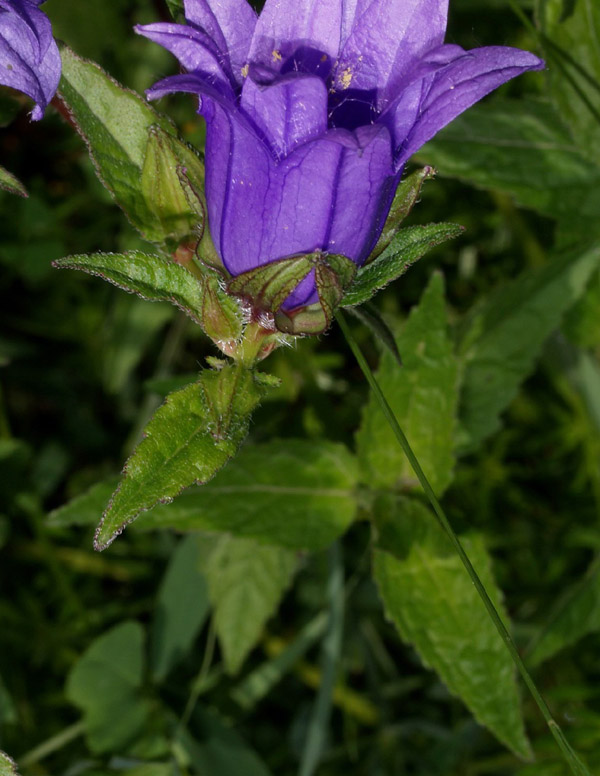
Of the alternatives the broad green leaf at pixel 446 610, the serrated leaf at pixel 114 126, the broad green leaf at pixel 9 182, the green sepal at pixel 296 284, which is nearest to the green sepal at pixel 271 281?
the green sepal at pixel 296 284

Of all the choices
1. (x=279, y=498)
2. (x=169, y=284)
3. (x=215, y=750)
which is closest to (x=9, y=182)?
(x=169, y=284)

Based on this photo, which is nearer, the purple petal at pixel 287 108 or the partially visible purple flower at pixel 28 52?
the purple petal at pixel 287 108

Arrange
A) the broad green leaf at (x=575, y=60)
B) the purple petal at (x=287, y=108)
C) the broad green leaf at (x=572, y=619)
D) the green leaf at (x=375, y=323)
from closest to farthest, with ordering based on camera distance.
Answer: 1. the purple petal at (x=287, y=108)
2. the green leaf at (x=375, y=323)
3. the broad green leaf at (x=575, y=60)
4. the broad green leaf at (x=572, y=619)

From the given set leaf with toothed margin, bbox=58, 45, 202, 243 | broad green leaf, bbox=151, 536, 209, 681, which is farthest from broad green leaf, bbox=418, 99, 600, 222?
broad green leaf, bbox=151, 536, 209, 681

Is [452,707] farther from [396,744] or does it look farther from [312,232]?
[312,232]

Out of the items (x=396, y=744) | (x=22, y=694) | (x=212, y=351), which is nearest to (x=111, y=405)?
(x=212, y=351)

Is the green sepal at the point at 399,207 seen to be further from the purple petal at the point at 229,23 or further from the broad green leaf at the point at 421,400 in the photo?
the broad green leaf at the point at 421,400

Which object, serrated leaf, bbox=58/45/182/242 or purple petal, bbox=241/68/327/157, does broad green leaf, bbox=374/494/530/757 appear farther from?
purple petal, bbox=241/68/327/157
